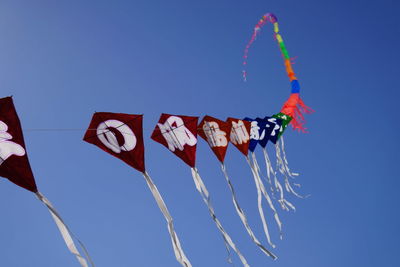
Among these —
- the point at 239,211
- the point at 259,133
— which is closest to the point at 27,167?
the point at 239,211

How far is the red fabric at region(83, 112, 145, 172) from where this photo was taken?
596 centimetres

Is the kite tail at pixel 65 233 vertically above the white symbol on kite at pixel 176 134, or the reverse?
the white symbol on kite at pixel 176 134

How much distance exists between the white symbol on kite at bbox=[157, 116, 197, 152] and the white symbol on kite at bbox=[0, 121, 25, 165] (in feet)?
10.5

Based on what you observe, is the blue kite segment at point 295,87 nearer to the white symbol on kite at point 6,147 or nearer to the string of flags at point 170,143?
the string of flags at point 170,143

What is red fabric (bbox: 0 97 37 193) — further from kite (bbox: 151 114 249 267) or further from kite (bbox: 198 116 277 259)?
kite (bbox: 198 116 277 259)

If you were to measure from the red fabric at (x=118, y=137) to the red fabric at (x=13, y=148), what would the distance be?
1368mm

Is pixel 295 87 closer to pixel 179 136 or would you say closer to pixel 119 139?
pixel 179 136

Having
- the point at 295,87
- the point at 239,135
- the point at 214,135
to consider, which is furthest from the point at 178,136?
the point at 295,87

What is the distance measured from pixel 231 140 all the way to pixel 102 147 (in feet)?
14.1

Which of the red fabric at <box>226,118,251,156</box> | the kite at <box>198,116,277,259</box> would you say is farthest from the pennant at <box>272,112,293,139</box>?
the kite at <box>198,116,277,259</box>

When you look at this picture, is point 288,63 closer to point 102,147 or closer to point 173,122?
point 173,122

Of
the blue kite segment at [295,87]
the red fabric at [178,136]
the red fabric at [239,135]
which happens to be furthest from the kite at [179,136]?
the blue kite segment at [295,87]

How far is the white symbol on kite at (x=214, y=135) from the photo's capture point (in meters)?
8.35

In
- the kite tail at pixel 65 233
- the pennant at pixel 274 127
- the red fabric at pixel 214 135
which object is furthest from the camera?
the pennant at pixel 274 127
